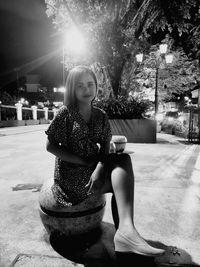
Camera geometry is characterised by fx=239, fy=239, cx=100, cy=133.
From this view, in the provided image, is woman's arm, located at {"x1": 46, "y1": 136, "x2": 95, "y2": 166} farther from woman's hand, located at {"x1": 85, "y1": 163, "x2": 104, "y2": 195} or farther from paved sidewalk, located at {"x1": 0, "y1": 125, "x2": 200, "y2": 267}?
paved sidewalk, located at {"x1": 0, "y1": 125, "x2": 200, "y2": 267}

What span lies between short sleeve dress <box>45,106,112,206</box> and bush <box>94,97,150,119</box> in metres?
8.00

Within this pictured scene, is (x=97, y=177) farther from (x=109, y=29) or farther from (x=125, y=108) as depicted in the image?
(x=109, y=29)

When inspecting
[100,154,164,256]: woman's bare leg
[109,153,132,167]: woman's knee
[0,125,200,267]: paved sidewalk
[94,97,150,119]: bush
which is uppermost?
[94,97,150,119]: bush

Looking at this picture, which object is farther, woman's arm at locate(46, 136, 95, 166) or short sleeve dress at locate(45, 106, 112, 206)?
short sleeve dress at locate(45, 106, 112, 206)

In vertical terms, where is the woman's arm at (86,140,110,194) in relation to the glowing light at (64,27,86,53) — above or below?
below

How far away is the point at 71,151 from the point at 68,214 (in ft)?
1.88

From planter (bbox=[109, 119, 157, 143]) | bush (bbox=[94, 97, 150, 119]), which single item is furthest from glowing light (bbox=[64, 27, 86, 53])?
planter (bbox=[109, 119, 157, 143])

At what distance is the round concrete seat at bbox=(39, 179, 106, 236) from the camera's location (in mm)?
2143

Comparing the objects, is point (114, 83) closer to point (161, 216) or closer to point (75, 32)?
point (75, 32)

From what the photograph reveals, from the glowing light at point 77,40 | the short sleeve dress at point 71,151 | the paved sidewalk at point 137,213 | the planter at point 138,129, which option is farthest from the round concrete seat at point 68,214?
the glowing light at point 77,40

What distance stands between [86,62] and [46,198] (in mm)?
11838

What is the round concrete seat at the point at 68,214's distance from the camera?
214cm

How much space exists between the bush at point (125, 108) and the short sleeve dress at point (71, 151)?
26.3 feet

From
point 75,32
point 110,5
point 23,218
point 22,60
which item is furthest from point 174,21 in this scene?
point 22,60
